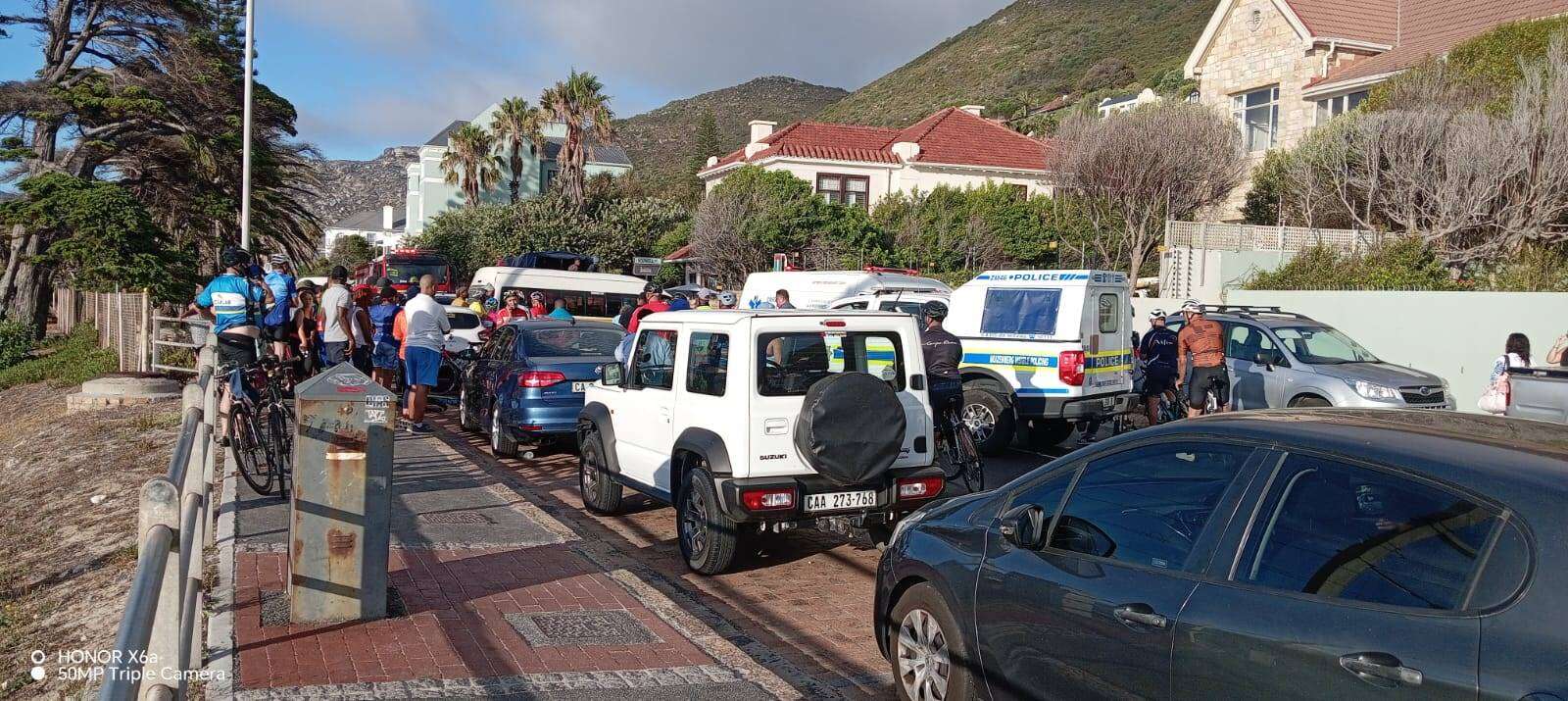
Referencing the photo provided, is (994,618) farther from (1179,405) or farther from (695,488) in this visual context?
(1179,405)

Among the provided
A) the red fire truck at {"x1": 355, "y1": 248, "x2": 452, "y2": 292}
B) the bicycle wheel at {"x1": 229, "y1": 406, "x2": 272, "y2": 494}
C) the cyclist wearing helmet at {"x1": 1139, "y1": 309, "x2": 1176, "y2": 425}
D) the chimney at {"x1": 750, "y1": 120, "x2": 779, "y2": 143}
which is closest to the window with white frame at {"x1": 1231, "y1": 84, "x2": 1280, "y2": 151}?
the chimney at {"x1": 750, "y1": 120, "x2": 779, "y2": 143}

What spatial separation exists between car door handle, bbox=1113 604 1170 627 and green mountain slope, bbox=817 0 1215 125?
84.3 meters

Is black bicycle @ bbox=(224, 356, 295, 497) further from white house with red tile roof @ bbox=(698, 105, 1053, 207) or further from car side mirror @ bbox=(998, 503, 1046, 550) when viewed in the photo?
white house with red tile roof @ bbox=(698, 105, 1053, 207)

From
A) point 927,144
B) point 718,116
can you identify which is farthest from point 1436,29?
point 718,116

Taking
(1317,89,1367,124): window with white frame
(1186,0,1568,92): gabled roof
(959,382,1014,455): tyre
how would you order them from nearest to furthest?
1. (959,382,1014,455): tyre
2. (1186,0,1568,92): gabled roof
3. (1317,89,1367,124): window with white frame

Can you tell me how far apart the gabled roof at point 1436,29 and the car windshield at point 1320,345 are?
64.1ft

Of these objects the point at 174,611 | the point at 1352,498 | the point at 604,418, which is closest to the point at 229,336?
the point at 604,418

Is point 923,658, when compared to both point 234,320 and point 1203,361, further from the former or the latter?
point 1203,361

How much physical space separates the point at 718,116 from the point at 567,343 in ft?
458

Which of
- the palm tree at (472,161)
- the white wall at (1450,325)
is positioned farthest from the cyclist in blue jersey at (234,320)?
A: the palm tree at (472,161)

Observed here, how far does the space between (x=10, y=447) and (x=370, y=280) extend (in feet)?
74.3

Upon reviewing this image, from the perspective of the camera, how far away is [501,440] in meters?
12.3

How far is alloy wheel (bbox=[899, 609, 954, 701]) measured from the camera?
495 centimetres

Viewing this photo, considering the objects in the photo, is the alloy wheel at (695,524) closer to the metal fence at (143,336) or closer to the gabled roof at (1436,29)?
the metal fence at (143,336)
